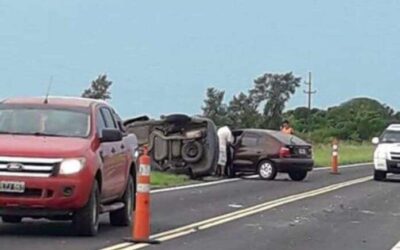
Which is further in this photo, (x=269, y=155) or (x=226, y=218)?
(x=269, y=155)

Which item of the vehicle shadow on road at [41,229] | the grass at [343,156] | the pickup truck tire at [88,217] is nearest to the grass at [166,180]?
the vehicle shadow on road at [41,229]

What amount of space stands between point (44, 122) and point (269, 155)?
18.8 meters

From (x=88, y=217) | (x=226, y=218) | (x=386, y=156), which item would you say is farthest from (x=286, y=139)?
(x=88, y=217)

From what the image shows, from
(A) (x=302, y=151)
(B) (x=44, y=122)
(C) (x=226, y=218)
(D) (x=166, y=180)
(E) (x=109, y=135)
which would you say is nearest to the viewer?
(E) (x=109, y=135)

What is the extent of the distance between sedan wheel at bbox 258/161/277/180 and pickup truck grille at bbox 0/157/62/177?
65.3 feet

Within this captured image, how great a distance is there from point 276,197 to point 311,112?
83209mm

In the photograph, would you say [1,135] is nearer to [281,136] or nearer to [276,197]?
[276,197]

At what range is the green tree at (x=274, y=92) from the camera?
7950cm

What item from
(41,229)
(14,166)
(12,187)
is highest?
(14,166)

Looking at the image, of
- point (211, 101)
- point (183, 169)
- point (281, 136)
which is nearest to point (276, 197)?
point (183, 169)

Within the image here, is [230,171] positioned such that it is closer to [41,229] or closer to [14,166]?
[41,229]

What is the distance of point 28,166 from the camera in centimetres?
1430

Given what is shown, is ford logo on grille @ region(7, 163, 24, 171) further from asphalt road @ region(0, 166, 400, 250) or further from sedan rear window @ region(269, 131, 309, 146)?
sedan rear window @ region(269, 131, 309, 146)

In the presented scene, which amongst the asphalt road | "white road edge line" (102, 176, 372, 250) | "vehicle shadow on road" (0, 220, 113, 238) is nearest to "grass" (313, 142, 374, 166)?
"white road edge line" (102, 176, 372, 250)
